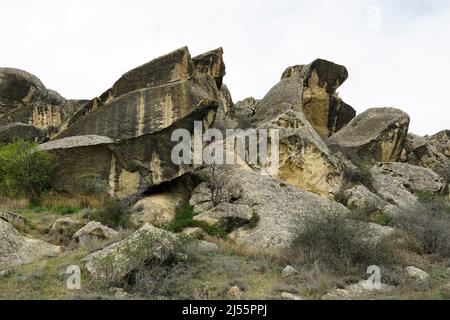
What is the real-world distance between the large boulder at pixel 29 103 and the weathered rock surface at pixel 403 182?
54.9 ft

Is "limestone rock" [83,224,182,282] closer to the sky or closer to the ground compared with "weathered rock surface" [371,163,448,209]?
closer to the ground

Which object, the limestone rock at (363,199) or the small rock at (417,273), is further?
the limestone rock at (363,199)

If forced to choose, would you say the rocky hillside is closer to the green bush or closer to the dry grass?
the green bush

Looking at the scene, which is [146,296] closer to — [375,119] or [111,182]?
[111,182]

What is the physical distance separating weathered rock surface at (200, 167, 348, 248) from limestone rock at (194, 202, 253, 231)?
271 mm

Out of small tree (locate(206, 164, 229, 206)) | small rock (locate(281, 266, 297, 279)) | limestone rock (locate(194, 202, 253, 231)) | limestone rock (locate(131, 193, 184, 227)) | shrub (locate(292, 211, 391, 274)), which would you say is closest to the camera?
small rock (locate(281, 266, 297, 279))

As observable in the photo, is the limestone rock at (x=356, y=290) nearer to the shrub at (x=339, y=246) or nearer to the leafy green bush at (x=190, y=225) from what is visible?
the shrub at (x=339, y=246)

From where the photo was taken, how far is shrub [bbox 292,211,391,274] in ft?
48.4

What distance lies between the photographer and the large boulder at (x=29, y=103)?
28.9 meters

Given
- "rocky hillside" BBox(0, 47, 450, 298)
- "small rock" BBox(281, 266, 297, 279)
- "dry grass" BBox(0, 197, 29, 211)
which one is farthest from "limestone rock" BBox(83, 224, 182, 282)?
"dry grass" BBox(0, 197, 29, 211)

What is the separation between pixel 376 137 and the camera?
102 ft

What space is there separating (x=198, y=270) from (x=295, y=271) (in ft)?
7.98

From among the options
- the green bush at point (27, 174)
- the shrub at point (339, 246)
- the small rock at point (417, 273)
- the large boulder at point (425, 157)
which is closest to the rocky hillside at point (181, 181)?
the shrub at point (339, 246)
